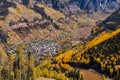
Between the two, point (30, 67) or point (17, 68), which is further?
point (30, 67)

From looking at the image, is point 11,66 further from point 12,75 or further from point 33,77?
point 33,77

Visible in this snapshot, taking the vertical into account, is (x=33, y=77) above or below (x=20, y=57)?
below

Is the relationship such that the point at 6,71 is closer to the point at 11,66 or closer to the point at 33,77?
the point at 11,66

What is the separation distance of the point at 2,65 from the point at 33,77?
18.7 metres

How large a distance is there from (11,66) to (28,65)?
7804 millimetres

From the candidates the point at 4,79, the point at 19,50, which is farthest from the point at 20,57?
the point at 4,79

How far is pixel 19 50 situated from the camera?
17375 cm

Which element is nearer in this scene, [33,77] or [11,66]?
[11,66]

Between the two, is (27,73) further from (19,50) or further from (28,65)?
(19,50)

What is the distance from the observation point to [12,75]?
7234 inches

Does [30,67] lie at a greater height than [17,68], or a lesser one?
lesser

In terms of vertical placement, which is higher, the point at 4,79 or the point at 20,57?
the point at 20,57

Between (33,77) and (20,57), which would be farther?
(33,77)

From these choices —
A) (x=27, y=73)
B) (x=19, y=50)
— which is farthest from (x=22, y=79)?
(x=19, y=50)
